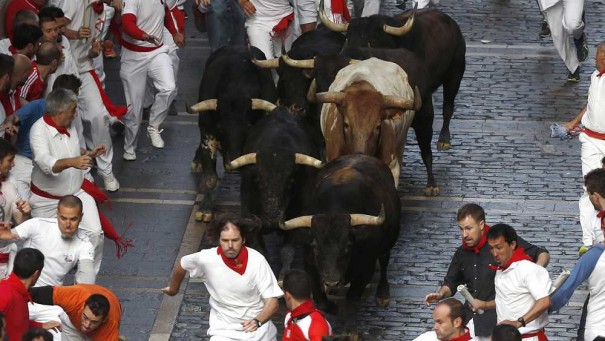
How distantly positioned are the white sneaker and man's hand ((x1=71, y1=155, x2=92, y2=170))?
5.43 meters

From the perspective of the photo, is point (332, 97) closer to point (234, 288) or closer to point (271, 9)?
point (271, 9)

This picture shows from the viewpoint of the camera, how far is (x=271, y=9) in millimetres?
20531

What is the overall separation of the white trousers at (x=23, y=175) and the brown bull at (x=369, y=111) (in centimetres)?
342

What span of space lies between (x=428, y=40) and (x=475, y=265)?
21.8 feet

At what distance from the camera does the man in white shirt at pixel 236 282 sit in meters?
13.1

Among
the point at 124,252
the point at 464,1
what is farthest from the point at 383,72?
the point at 464,1

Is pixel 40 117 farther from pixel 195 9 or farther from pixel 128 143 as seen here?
pixel 195 9

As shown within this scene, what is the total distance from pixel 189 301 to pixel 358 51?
4.04 m

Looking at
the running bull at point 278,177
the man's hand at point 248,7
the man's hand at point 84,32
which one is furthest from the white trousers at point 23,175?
the man's hand at point 248,7

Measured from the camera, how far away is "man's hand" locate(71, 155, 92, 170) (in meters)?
14.3

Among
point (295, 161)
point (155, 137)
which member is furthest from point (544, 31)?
point (295, 161)

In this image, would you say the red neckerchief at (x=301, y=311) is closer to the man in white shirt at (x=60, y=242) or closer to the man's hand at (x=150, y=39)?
the man in white shirt at (x=60, y=242)

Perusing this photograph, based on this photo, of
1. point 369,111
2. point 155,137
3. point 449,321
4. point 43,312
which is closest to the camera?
point 449,321

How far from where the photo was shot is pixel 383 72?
17625mm
